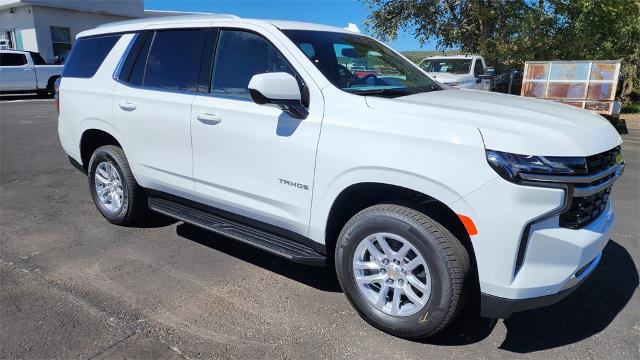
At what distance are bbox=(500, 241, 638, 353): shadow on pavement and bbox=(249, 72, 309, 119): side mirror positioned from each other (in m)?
1.92

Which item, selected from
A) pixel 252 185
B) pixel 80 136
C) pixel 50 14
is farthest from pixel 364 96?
pixel 50 14

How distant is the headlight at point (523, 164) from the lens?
2430 mm

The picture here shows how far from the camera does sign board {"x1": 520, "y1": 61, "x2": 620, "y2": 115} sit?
433 inches

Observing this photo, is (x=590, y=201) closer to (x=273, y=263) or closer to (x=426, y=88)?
(x=426, y=88)

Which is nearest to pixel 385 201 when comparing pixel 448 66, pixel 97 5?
pixel 448 66

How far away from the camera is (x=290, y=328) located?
3.12 metres

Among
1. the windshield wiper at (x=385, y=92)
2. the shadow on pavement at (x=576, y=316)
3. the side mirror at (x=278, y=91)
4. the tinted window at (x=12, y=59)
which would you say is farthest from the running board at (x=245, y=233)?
the tinted window at (x=12, y=59)

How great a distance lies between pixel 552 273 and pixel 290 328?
1572mm

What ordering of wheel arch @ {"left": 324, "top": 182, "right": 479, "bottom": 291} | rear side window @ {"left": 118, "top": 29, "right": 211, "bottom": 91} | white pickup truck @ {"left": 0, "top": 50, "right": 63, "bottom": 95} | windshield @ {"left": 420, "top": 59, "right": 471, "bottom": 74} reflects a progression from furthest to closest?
1. white pickup truck @ {"left": 0, "top": 50, "right": 63, "bottom": 95}
2. windshield @ {"left": 420, "top": 59, "right": 471, "bottom": 74}
3. rear side window @ {"left": 118, "top": 29, "right": 211, "bottom": 91}
4. wheel arch @ {"left": 324, "top": 182, "right": 479, "bottom": 291}

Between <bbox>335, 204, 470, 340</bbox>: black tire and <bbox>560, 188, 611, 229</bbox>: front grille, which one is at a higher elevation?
<bbox>560, 188, 611, 229</bbox>: front grille

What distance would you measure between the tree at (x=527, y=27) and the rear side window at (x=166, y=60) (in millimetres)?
13932

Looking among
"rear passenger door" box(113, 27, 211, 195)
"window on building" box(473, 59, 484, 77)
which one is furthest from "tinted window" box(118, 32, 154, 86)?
"window on building" box(473, 59, 484, 77)

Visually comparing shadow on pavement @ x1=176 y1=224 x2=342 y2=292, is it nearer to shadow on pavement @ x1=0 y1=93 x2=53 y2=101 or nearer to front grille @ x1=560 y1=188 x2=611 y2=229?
front grille @ x1=560 y1=188 x2=611 y2=229

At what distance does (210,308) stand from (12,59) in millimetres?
18892
